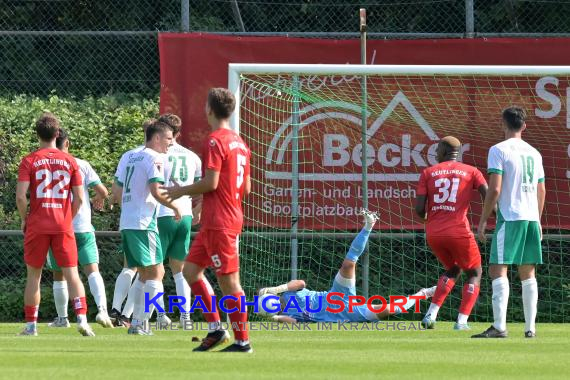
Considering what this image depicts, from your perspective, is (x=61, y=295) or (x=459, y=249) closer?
(x=459, y=249)

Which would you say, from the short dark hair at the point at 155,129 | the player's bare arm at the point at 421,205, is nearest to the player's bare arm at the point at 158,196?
the short dark hair at the point at 155,129

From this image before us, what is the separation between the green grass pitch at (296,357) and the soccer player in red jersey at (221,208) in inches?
18.2

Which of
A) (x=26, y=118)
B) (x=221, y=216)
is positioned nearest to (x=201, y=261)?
(x=221, y=216)

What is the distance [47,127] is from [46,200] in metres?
0.63

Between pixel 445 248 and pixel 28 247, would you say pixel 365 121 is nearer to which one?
pixel 445 248

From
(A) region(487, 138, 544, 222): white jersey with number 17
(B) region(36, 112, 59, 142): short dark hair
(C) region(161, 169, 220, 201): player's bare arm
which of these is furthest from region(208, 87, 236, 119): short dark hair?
(A) region(487, 138, 544, 222): white jersey with number 17

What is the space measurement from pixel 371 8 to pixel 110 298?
17.7ft

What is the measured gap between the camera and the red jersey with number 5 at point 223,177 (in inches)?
365

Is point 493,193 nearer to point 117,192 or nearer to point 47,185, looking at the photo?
point 117,192

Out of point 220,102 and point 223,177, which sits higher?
point 220,102

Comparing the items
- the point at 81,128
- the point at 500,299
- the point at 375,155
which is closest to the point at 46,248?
the point at 500,299

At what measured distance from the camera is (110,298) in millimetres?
15438

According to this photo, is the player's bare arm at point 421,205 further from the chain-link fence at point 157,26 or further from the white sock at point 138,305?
the chain-link fence at point 157,26

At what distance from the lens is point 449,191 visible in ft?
41.0
